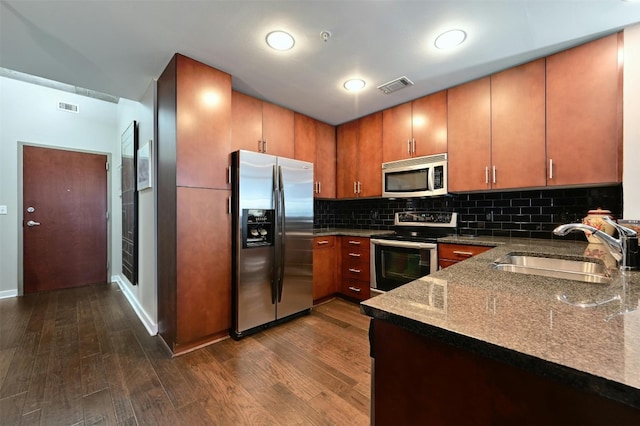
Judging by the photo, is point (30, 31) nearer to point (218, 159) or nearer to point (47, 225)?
point (218, 159)

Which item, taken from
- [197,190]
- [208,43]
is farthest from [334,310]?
[208,43]

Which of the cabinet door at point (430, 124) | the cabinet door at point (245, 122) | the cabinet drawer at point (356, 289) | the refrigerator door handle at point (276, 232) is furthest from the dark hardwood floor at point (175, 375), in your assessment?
the cabinet door at point (430, 124)

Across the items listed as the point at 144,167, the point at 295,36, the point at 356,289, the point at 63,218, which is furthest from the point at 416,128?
the point at 63,218

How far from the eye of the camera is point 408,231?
3.31 m

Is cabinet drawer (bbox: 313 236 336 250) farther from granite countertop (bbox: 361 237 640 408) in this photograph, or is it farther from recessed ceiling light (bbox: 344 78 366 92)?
granite countertop (bbox: 361 237 640 408)

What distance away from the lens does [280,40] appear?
1910 mm

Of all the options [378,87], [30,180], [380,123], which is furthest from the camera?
[30,180]

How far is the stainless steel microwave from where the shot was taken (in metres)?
2.72

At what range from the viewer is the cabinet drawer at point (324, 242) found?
3.10m

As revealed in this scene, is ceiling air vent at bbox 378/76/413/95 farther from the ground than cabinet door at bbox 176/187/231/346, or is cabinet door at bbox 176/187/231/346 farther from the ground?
ceiling air vent at bbox 378/76/413/95

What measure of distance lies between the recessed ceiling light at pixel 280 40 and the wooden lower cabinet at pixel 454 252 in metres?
2.15

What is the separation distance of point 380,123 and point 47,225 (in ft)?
15.5

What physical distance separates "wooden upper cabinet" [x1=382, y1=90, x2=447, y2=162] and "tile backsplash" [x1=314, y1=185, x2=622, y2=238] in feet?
1.96

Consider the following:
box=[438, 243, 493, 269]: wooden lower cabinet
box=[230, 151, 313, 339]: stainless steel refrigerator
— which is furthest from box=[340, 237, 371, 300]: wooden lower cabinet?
box=[438, 243, 493, 269]: wooden lower cabinet
